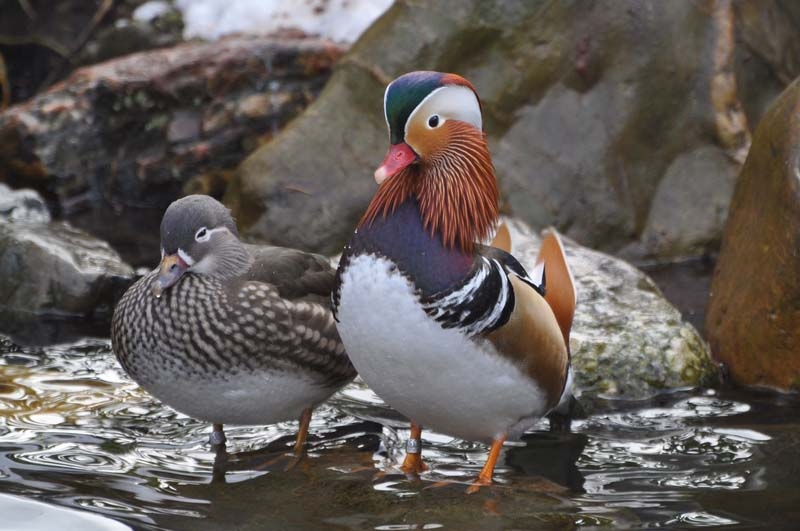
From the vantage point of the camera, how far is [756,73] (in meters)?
7.71

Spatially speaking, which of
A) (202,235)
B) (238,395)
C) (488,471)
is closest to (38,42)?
(202,235)

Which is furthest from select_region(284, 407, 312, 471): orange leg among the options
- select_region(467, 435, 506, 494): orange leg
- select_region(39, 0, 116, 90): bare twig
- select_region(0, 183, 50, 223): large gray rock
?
select_region(39, 0, 116, 90): bare twig

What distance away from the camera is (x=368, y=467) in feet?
14.9

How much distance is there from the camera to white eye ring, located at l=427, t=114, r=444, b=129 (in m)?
3.96

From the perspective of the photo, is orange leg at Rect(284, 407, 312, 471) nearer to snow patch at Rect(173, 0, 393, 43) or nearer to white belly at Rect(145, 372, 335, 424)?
white belly at Rect(145, 372, 335, 424)

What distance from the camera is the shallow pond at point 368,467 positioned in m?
4.00

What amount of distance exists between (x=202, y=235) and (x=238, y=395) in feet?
2.04

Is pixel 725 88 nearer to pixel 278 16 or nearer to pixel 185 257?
pixel 278 16

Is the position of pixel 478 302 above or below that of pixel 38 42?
below

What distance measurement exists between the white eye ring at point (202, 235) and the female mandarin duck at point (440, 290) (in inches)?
25.2

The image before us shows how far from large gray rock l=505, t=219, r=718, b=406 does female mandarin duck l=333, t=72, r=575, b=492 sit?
1.11 meters

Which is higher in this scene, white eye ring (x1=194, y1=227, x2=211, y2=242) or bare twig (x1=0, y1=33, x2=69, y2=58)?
bare twig (x1=0, y1=33, x2=69, y2=58)

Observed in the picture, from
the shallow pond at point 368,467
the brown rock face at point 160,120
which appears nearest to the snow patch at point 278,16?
the brown rock face at point 160,120

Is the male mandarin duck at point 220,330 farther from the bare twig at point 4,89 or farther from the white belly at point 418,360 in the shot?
the bare twig at point 4,89
